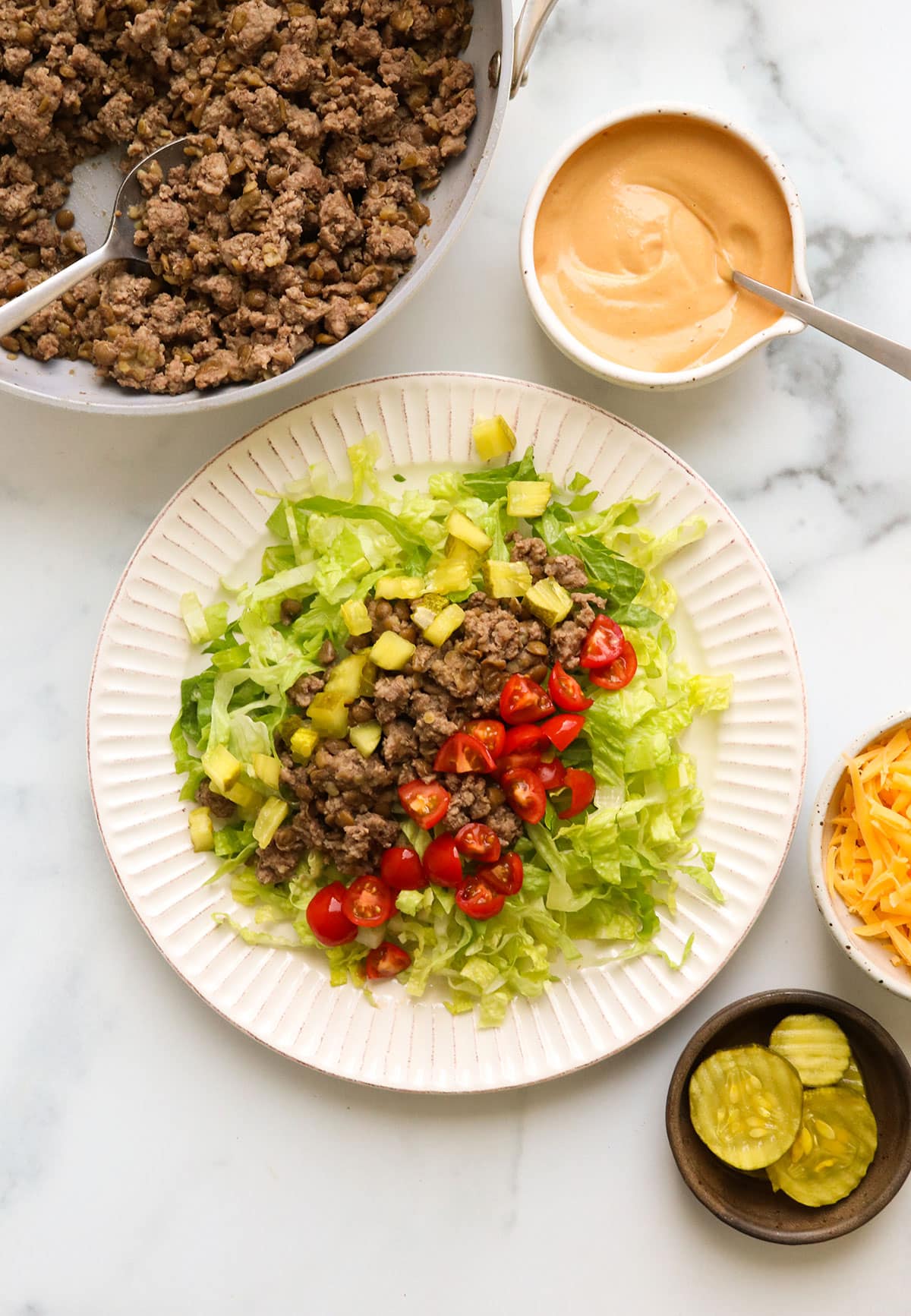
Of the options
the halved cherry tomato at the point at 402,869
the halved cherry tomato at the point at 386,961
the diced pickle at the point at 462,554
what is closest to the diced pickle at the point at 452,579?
the diced pickle at the point at 462,554

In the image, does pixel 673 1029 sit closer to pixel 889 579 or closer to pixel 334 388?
pixel 889 579

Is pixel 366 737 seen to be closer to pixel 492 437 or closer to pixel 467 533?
pixel 467 533

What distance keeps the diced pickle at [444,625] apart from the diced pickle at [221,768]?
1.86 feet

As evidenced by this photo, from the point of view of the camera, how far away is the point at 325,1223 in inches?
109

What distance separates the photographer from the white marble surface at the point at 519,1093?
8.87 ft

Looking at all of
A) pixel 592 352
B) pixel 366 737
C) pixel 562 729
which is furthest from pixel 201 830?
pixel 592 352

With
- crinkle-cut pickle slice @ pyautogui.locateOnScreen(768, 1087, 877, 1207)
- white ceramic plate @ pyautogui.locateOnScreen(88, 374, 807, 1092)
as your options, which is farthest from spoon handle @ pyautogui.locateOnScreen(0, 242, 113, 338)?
crinkle-cut pickle slice @ pyautogui.locateOnScreen(768, 1087, 877, 1207)

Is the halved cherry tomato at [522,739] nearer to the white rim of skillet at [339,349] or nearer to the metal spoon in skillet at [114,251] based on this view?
the white rim of skillet at [339,349]

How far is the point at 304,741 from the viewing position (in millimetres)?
2430

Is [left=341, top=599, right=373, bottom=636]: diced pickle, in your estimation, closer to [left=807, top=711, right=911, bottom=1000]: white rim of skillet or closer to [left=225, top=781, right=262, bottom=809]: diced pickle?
[left=225, top=781, right=262, bottom=809]: diced pickle

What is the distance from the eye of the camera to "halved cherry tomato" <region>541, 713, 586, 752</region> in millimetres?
2369

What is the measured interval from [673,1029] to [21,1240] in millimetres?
1849

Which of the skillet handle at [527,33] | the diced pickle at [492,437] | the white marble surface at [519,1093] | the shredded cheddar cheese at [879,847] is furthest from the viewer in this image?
the white marble surface at [519,1093]

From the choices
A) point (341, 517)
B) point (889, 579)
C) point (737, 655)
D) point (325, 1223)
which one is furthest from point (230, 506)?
point (325, 1223)
